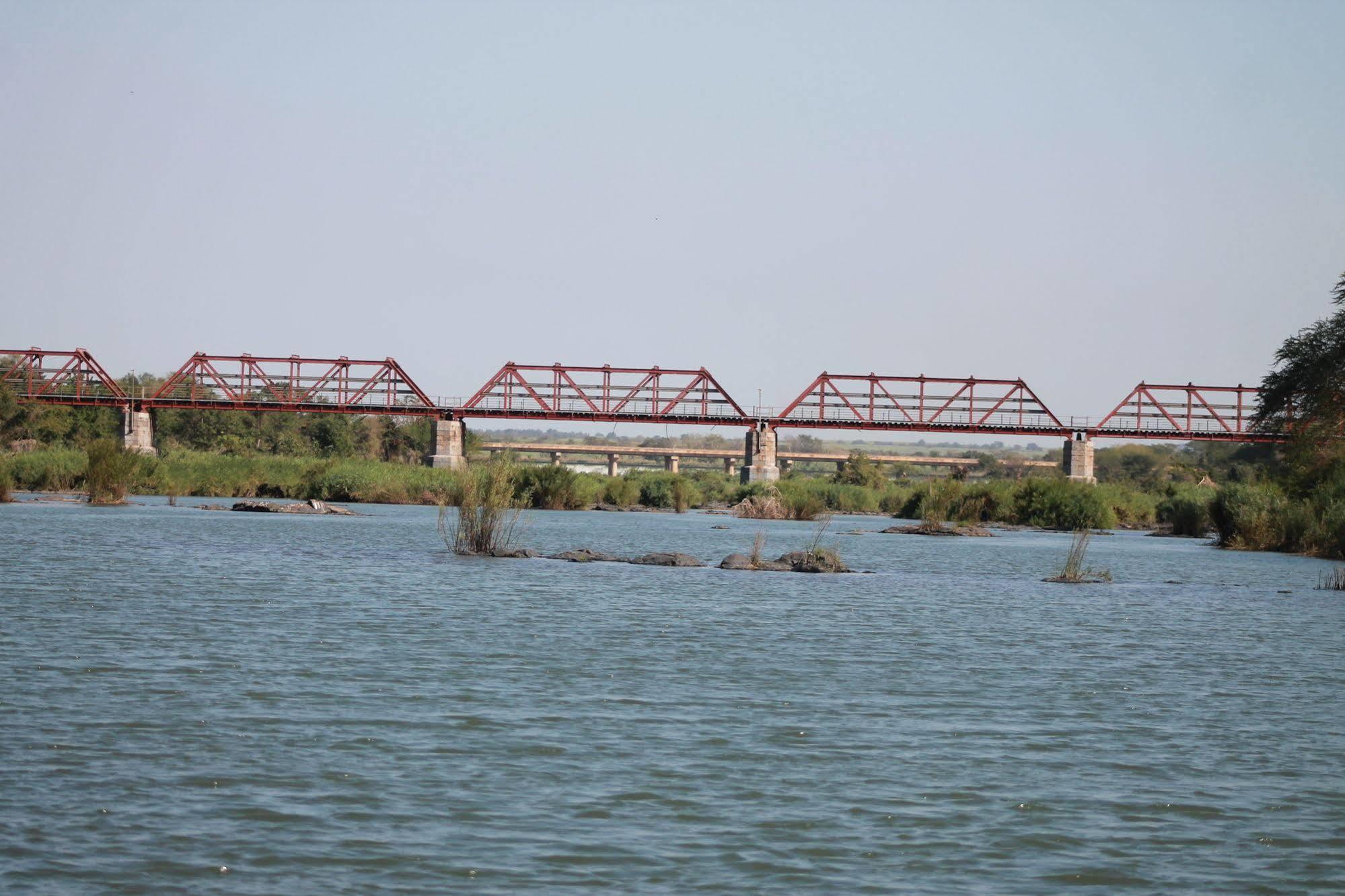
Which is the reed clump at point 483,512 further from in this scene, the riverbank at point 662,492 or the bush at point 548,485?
the bush at point 548,485

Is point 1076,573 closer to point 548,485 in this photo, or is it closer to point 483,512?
point 483,512

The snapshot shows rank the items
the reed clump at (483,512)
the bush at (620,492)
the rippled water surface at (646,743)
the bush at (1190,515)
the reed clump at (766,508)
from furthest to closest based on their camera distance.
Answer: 1. the bush at (620,492)
2. the reed clump at (766,508)
3. the bush at (1190,515)
4. the reed clump at (483,512)
5. the rippled water surface at (646,743)

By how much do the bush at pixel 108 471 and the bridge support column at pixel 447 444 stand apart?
5056cm

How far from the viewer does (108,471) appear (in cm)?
5191

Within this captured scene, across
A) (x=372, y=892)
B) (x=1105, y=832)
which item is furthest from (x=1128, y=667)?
(x=372, y=892)

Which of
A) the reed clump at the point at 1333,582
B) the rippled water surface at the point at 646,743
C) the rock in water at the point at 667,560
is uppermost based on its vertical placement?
the rock in water at the point at 667,560

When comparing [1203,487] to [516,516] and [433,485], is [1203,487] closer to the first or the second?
[433,485]

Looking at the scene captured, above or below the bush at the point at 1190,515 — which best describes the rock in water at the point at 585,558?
below

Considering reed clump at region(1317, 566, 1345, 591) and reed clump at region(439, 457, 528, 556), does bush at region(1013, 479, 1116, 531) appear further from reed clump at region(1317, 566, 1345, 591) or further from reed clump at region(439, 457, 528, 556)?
reed clump at region(439, 457, 528, 556)

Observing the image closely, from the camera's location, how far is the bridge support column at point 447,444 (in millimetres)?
105000

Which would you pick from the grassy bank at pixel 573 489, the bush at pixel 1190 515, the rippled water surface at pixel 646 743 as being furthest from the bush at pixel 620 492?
the rippled water surface at pixel 646 743

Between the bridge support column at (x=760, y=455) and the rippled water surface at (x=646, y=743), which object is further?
the bridge support column at (x=760, y=455)

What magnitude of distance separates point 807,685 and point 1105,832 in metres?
5.96

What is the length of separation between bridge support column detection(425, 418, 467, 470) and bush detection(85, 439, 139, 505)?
5056 cm
